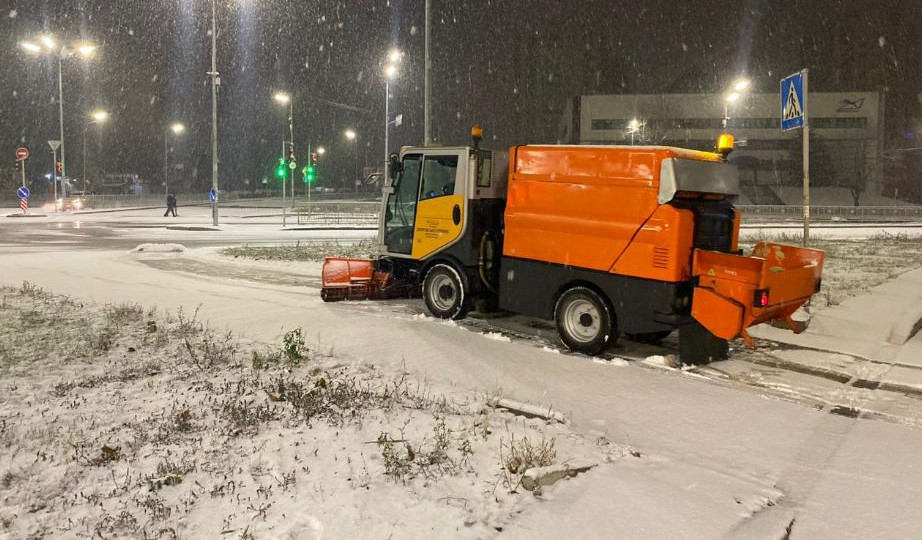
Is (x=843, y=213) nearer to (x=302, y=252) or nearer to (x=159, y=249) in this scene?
(x=302, y=252)

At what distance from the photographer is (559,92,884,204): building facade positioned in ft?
259

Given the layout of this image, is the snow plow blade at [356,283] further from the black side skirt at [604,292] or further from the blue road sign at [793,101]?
the blue road sign at [793,101]

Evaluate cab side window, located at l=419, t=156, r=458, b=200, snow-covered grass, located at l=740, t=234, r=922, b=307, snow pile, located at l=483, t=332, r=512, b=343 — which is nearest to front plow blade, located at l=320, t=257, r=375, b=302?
cab side window, located at l=419, t=156, r=458, b=200

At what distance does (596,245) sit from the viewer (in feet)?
24.3

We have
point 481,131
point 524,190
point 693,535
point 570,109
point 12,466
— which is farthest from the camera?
point 570,109

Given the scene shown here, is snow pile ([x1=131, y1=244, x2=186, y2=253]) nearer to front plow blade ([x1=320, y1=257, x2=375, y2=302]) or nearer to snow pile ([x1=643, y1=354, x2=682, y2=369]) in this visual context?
front plow blade ([x1=320, y1=257, x2=375, y2=302])

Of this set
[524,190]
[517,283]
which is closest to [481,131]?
[524,190]

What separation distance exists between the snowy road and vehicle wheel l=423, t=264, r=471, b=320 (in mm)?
268

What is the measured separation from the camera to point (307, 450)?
4.46 meters

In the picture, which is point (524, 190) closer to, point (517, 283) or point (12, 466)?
point (517, 283)

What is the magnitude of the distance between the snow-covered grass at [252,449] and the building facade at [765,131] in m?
75.2

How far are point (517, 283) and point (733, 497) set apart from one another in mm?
4668

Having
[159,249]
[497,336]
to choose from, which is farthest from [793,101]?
[159,249]

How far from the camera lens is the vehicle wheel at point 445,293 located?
29.9 ft
